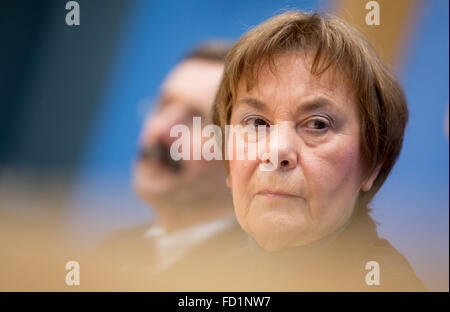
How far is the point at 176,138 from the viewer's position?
6.39ft

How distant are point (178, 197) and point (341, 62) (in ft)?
2.58

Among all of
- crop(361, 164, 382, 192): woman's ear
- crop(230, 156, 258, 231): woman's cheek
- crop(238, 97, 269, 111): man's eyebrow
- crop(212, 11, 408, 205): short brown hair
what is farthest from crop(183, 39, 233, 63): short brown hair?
crop(361, 164, 382, 192): woman's ear

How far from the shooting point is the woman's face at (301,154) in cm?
150

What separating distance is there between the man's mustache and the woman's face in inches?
18.3

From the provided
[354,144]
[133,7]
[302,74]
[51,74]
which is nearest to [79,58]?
[51,74]

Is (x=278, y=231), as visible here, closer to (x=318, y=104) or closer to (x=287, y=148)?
(x=287, y=148)

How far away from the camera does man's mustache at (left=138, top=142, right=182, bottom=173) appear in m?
1.96

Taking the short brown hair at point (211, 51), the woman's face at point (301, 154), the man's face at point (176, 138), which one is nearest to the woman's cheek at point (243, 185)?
the woman's face at point (301, 154)

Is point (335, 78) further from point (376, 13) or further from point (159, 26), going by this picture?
point (159, 26)

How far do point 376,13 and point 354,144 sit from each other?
21.8 inches

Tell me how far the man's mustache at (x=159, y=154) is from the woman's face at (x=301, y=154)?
1.53 feet

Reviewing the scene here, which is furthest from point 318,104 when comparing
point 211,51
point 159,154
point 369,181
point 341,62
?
point 159,154

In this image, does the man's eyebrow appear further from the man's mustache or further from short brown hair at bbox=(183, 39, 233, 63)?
the man's mustache

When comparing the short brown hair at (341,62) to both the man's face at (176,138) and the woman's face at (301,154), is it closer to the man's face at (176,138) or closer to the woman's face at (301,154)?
the woman's face at (301,154)
